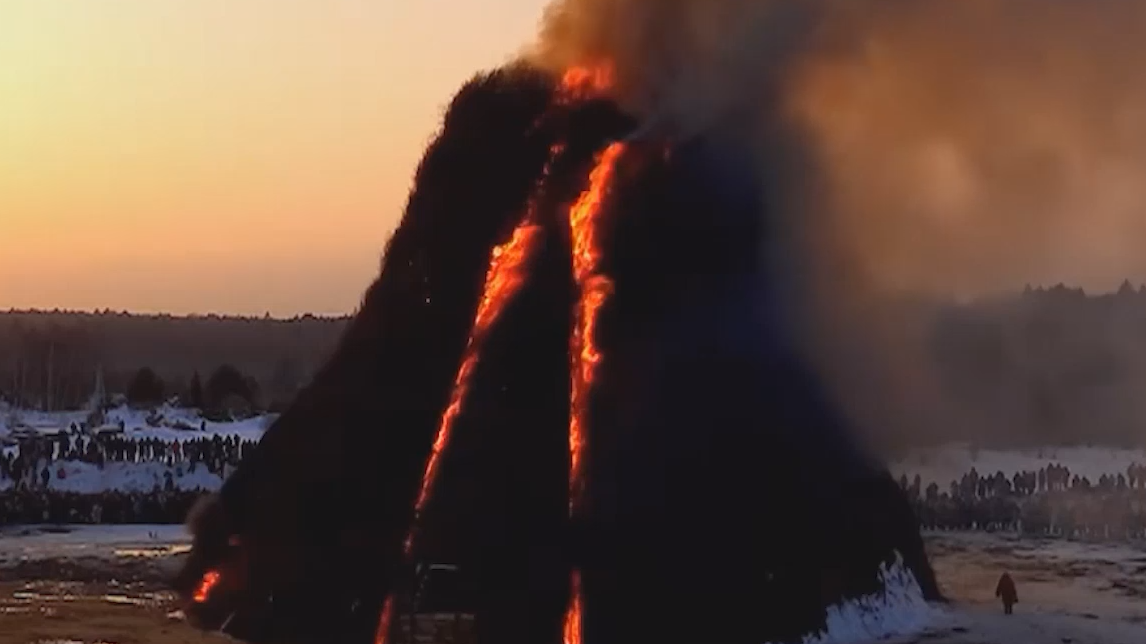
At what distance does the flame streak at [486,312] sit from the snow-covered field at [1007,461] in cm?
2929

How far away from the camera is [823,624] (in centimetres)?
2684

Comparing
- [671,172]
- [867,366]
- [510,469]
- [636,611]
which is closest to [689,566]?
[636,611]

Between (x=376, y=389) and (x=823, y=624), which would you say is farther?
(x=376, y=389)

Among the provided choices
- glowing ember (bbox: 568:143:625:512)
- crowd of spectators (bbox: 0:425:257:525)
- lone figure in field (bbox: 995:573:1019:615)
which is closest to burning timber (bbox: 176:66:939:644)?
glowing ember (bbox: 568:143:625:512)

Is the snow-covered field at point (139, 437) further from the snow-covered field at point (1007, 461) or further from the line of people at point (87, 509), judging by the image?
the snow-covered field at point (1007, 461)

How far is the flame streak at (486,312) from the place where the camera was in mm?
26641

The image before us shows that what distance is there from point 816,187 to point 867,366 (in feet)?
17.9

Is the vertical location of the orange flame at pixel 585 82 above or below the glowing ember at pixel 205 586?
above

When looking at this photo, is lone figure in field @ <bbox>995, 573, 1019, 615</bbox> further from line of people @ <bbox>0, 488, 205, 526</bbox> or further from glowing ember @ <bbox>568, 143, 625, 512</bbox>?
line of people @ <bbox>0, 488, 205, 526</bbox>

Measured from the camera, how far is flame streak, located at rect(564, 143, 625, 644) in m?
25.5

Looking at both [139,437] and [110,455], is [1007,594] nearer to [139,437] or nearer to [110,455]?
[110,455]

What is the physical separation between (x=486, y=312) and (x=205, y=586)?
7.64 metres

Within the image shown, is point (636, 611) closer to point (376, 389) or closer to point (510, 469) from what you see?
point (510, 469)

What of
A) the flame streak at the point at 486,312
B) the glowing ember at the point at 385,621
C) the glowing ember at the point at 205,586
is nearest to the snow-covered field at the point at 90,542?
the glowing ember at the point at 205,586
